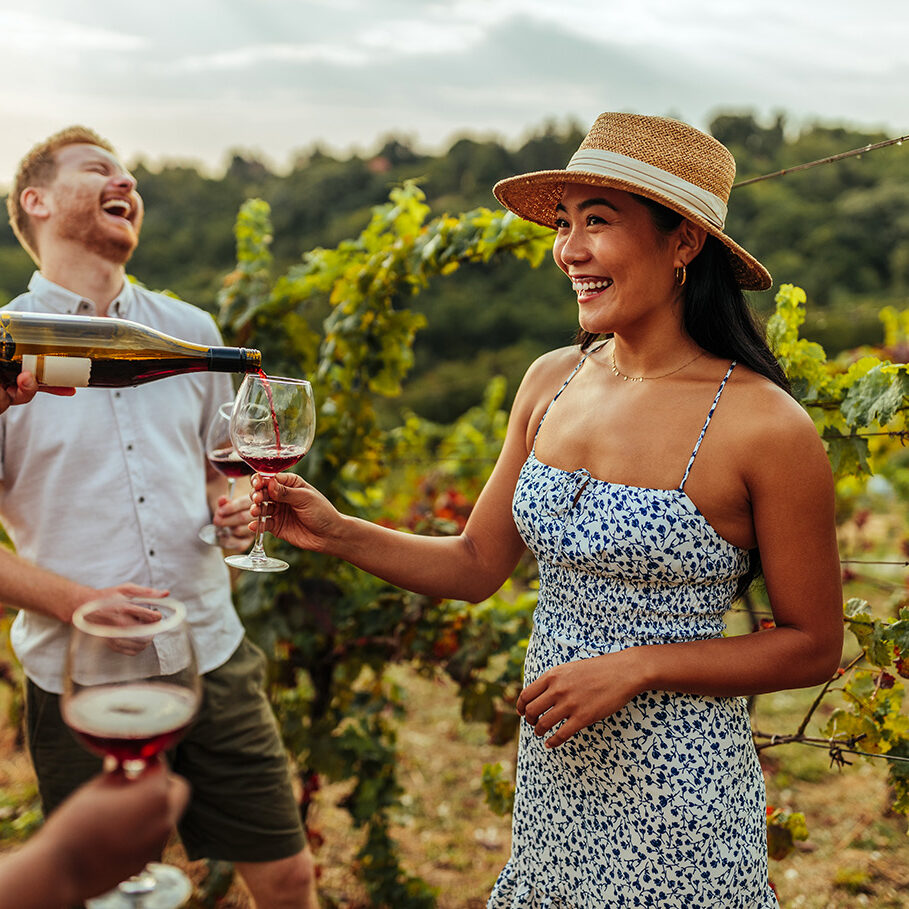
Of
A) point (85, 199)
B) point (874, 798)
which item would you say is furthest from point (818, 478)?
Result: point (874, 798)

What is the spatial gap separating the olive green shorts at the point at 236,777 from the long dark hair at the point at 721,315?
1.53 meters

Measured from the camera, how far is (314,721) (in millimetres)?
3545

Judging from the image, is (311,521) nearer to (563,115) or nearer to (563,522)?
(563,522)

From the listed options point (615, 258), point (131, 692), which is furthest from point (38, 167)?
point (131, 692)

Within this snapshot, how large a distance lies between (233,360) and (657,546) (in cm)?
106

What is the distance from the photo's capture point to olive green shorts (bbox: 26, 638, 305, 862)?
101 inches

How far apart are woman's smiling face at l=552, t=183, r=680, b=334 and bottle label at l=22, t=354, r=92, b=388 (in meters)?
1.13

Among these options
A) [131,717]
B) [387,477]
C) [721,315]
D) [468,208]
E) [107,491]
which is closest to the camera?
[131,717]

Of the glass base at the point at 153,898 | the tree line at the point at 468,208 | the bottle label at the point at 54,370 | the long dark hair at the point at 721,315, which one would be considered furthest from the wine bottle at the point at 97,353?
the tree line at the point at 468,208

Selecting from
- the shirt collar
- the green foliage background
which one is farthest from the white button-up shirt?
the green foliage background

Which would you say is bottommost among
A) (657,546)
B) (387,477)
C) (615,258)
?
(387,477)

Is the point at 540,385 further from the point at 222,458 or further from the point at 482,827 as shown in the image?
the point at 482,827

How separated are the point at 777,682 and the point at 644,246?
3.03 ft

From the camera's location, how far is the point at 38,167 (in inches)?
98.0
